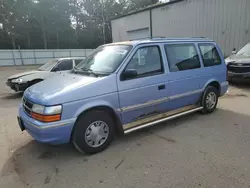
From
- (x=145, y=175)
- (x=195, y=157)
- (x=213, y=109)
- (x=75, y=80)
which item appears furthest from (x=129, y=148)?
(x=213, y=109)

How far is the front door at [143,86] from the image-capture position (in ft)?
11.0

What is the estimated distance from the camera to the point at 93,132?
312 centimetres

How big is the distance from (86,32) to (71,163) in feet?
144

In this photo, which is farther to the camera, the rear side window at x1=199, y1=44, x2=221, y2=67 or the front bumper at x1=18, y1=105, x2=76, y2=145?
the rear side window at x1=199, y1=44, x2=221, y2=67

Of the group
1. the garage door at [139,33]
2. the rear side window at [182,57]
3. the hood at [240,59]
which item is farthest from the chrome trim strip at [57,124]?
the garage door at [139,33]

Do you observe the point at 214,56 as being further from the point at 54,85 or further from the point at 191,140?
the point at 54,85

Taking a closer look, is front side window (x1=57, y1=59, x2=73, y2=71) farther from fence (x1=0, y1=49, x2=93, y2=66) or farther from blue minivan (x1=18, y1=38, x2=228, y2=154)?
fence (x1=0, y1=49, x2=93, y2=66)

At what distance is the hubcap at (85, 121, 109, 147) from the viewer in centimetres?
309

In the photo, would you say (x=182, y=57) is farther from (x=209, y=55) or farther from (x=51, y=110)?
(x=51, y=110)

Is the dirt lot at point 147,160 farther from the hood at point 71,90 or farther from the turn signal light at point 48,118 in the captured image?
the hood at point 71,90

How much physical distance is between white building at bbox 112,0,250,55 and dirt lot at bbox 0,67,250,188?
1017cm

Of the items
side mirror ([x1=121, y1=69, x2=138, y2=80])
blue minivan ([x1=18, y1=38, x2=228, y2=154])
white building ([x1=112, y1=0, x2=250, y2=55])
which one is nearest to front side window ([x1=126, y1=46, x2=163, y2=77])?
blue minivan ([x1=18, y1=38, x2=228, y2=154])

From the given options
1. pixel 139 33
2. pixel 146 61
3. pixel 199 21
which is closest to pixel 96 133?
pixel 146 61

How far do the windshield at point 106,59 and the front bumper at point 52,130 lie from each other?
1.10 m
